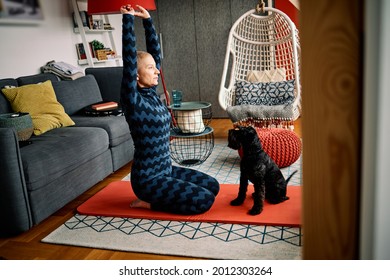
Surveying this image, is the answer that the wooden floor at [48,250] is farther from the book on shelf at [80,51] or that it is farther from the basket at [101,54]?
the basket at [101,54]

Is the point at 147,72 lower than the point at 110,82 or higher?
higher

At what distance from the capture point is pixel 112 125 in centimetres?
298

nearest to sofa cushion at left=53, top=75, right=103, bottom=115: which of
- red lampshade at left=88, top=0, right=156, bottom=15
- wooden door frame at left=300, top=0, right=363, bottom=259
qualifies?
red lampshade at left=88, top=0, right=156, bottom=15

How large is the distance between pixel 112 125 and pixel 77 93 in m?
0.65

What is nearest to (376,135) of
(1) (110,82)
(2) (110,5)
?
(2) (110,5)

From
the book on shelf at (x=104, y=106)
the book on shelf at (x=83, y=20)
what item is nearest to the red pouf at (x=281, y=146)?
the book on shelf at (x=104, y=106)

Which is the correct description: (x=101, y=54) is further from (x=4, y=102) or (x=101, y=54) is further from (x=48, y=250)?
(x=48, y=250)

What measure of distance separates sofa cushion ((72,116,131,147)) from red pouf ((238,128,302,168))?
37.2 inches

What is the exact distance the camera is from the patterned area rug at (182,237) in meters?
1.74

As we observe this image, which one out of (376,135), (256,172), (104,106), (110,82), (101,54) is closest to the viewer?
(376,135)

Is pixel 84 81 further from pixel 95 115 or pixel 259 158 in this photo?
pixel 259 158

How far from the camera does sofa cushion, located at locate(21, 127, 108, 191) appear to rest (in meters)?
2.11

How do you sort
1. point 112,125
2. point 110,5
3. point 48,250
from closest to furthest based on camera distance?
1. point 48,250
2. point 112,125
3. point 110,5

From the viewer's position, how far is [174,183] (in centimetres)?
212
